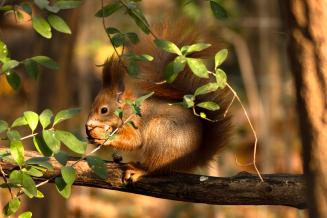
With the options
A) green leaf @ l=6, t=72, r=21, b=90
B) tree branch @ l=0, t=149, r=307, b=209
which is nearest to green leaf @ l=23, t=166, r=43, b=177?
green leaf @ l=6, t=72, r=21, b=90

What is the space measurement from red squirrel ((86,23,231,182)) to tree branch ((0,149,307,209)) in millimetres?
207

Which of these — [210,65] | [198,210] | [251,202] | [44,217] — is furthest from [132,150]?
[198,210]

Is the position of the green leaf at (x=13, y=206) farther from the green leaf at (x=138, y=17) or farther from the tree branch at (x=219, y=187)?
the green leaf at (x=138, y=17)

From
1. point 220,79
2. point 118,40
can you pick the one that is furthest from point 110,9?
point 220,79

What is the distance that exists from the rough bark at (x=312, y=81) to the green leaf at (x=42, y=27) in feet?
3.23

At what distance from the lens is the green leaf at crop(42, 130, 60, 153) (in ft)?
7.46

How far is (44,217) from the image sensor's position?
4.80 m

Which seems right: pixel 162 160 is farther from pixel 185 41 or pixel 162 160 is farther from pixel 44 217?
pixel 44 217

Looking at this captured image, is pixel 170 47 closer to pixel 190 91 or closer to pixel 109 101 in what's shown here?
pixel 190 91

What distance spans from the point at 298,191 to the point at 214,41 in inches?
27.5

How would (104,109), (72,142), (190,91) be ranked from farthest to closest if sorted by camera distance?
(104,109), (190,91), (72,142)

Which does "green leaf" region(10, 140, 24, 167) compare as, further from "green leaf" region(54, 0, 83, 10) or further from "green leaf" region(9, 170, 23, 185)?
"green leaf" region(54, 0, 83, 10)

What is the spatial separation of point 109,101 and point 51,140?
1.10 m

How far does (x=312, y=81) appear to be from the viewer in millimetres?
1582
